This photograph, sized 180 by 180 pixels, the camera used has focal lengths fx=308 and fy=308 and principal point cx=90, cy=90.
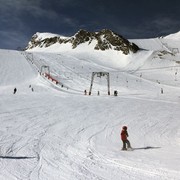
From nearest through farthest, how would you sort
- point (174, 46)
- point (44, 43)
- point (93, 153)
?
point (93, 153) < point (174, 46) < point (44, 43)

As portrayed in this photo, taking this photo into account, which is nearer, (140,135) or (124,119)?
(140,135)

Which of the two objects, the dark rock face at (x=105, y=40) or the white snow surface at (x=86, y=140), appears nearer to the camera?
the white snow surface at (x=86, y=140)

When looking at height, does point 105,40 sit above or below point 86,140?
above

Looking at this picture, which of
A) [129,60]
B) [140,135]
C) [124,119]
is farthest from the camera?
[129,60]

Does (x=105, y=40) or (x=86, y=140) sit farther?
(x=105, y=40)

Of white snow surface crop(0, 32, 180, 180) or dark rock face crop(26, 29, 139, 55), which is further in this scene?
dark rock face crop(26, 29, 139, 55)

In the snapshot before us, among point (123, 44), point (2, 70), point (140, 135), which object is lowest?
point (140, 135)

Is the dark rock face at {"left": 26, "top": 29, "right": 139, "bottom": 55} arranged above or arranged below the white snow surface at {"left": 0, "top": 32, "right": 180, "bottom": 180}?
above

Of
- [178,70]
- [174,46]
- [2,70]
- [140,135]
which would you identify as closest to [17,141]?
[140,135]

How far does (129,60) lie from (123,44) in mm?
18791

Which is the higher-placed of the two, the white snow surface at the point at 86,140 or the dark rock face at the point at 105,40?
the dark rock face at the point at 105,40

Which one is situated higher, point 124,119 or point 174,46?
point 174,46

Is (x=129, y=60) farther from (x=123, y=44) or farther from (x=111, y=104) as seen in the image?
(x=111, y=104)

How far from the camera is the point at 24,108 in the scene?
26766mm
